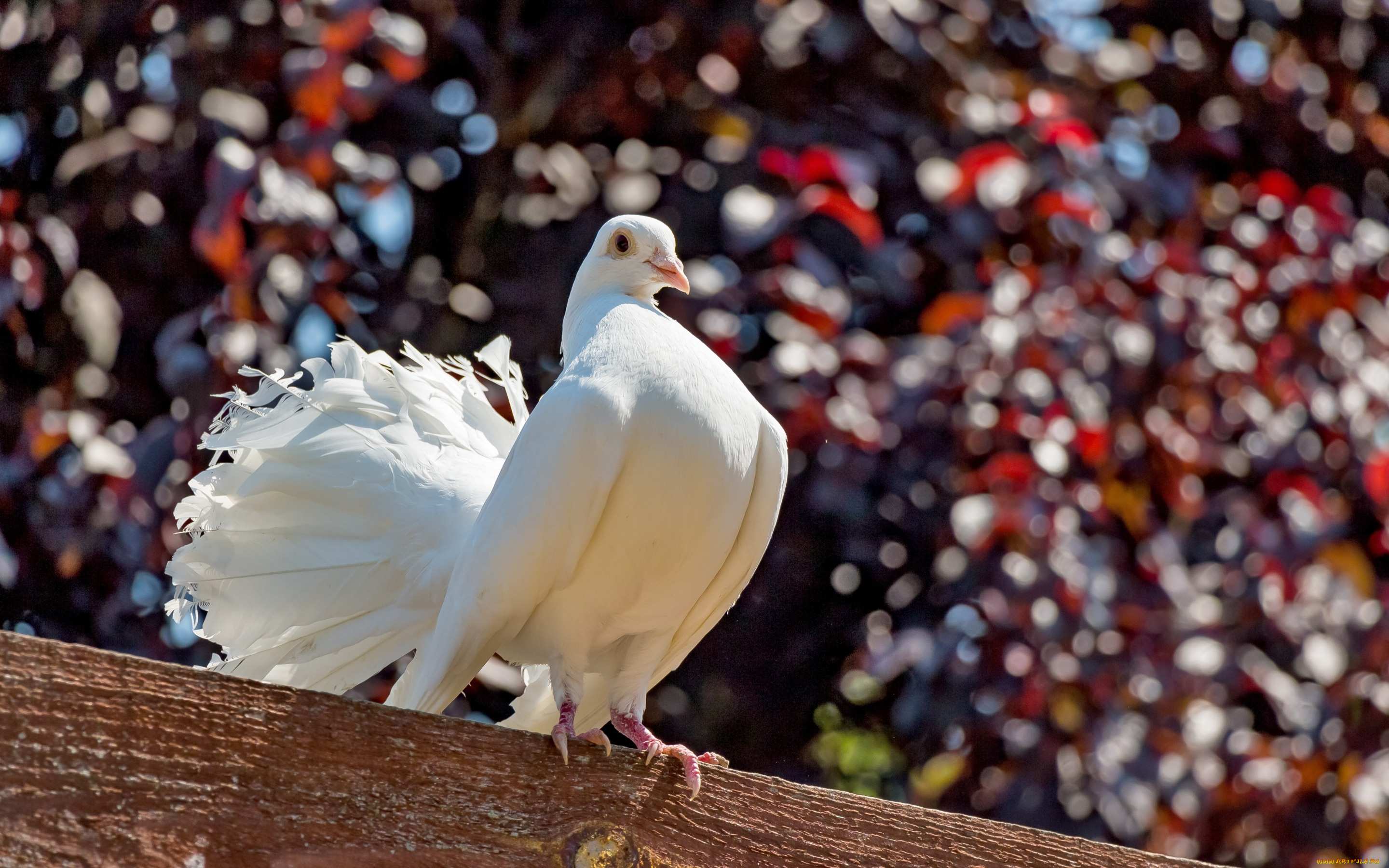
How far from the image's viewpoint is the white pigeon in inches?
78.7

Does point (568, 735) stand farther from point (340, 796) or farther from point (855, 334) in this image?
point (855, 334)

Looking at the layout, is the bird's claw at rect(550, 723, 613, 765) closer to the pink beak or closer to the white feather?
the white feather

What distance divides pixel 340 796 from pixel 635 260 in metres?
1.07

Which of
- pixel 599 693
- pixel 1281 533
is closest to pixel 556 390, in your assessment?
pixel 599 693

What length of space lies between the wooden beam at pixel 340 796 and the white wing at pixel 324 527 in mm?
694

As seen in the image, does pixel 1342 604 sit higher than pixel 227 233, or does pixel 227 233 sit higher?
pixel 227 233

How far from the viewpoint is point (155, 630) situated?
275 cm

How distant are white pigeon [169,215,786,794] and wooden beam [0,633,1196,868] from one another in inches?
3.0

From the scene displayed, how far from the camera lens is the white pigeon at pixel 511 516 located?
2000mm

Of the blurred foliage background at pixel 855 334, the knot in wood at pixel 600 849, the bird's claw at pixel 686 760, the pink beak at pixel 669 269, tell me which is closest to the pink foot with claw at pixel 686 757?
the bird's claw at pixel 686 760

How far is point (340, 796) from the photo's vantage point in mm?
1545

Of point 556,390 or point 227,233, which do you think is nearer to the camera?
point 556,390

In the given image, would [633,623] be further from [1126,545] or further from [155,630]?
[1126,545]

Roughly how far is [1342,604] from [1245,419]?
0.48 metres
